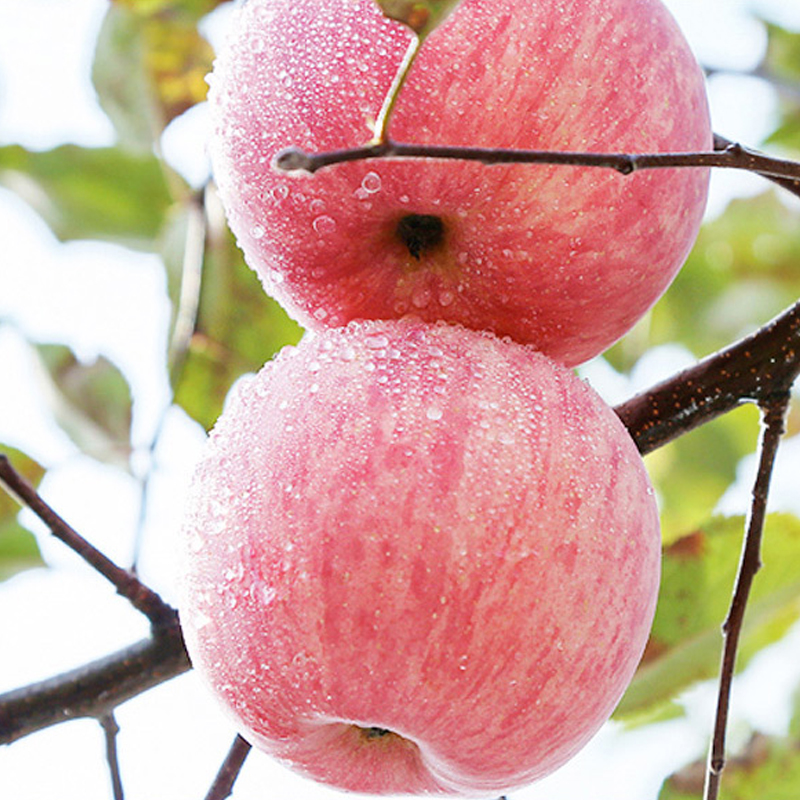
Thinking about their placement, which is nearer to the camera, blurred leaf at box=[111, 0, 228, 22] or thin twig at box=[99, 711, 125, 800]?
thin twig at box=[99, 711, 125, 800]

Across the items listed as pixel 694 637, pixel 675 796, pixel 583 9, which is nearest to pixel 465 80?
pixel 583 9

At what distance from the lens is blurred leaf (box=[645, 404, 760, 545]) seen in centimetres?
141

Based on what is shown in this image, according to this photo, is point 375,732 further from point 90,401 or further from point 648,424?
point 90,401

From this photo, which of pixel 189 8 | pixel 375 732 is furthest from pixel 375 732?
pixel 189 8

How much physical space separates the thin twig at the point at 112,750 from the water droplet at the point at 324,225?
41cm

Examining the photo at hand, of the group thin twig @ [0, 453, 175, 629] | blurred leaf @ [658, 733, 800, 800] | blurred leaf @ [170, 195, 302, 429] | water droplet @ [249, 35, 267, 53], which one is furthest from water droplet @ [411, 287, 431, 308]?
blurred leaf @ [658, 733, 800, 800]

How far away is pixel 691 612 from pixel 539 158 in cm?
59

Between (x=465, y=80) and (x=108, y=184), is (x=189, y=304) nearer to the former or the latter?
(x=108, y=184)

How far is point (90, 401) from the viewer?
1.28m

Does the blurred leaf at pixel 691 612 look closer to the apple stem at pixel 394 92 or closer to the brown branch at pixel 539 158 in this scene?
the brown branch at pixel 539 158

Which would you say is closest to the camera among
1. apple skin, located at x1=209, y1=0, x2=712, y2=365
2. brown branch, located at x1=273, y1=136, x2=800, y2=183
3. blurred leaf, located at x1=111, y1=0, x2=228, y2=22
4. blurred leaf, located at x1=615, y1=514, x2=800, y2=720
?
brown branch, located at x1=273, y1=136, x2=800, y2=183

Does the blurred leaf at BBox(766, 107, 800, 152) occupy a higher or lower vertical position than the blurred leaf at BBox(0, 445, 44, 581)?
higher

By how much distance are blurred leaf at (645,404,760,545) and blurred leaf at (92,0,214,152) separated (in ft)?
2.41

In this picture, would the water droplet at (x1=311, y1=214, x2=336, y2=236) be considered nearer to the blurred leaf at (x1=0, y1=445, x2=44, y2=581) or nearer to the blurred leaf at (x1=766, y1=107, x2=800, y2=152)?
the blurred leaf at (x1=0, y1=445, x2=44, y2=581)
